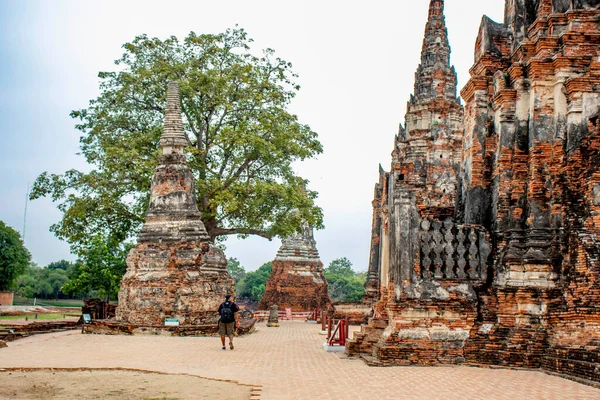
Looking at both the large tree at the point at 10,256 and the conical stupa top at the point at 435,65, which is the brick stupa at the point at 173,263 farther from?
the large tree at the point at 10,256

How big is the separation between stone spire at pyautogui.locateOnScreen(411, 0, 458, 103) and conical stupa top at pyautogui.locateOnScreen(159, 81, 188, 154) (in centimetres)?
726

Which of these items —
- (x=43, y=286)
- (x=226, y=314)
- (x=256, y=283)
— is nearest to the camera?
(x=226, y=314)

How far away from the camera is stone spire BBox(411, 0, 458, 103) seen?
21109 millimetres

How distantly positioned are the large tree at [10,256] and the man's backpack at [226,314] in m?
31.1

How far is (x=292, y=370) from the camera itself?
1010 centimetres

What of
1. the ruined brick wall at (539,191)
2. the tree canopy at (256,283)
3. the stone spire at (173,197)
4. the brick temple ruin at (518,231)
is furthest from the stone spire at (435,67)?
the tree canopy at (256,283)

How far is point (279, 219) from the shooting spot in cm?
2359

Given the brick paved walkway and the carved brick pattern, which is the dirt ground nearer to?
the brick paved walkway

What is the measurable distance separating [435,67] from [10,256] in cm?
3049

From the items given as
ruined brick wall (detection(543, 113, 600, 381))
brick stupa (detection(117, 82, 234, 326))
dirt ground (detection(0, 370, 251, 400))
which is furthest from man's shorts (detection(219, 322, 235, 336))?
ruined brick wall (detection(543, 113, 600, 381))

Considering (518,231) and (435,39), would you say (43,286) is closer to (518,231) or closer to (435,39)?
(435,39)

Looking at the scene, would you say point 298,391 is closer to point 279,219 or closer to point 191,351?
point 191,351

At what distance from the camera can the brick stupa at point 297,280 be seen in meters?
31.7

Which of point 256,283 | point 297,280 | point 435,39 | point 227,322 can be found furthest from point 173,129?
point 256,283
